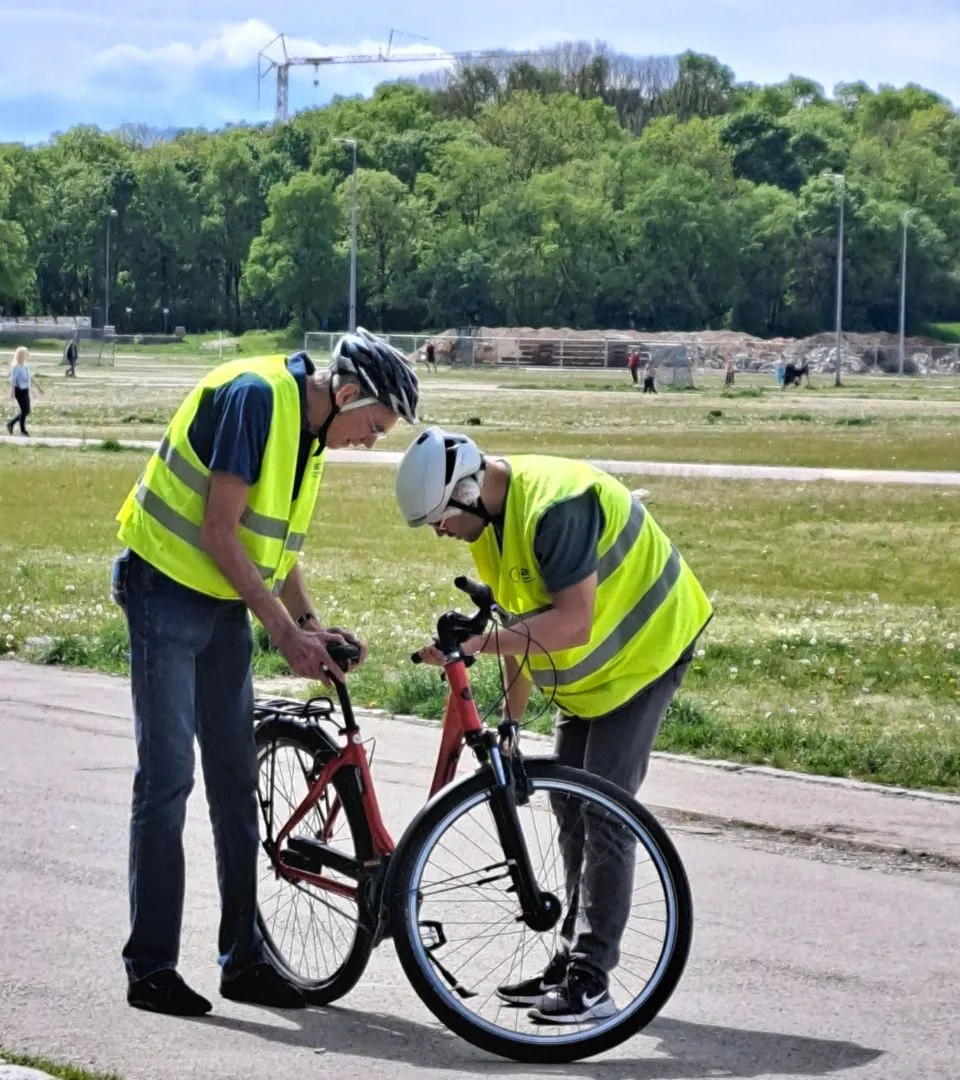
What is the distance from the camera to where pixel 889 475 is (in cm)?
2833

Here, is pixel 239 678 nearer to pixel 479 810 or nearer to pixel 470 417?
pixel 479 810

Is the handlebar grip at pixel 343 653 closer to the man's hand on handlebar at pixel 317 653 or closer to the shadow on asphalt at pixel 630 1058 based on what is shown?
the man's hand on handlebar at pixel 317 653

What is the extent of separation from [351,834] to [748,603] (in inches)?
379

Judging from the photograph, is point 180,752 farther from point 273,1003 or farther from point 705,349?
point 705,349

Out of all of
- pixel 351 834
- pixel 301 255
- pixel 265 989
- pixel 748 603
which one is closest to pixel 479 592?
pixel 351 834

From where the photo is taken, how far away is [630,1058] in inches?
196

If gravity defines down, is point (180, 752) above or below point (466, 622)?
below

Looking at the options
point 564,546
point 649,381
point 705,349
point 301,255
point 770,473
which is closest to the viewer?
point 564,546

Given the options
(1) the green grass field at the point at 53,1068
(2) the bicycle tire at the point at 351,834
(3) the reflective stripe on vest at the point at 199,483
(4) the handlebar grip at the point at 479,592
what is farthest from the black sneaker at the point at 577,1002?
(3) the reflective stripe on vest at the point at 199,483

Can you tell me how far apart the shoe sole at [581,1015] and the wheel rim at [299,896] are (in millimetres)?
561

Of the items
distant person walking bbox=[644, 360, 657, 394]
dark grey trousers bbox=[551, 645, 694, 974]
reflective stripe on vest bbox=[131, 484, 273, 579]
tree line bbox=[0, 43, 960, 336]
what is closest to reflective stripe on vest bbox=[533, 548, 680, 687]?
dark grey trousers bbox=[551, 645, 694, 974]

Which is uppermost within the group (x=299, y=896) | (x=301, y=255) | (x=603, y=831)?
(x=301, y=255)

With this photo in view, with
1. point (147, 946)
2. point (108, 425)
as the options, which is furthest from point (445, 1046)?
point (108, 425)

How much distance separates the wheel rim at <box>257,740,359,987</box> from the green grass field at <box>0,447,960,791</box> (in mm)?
3597
